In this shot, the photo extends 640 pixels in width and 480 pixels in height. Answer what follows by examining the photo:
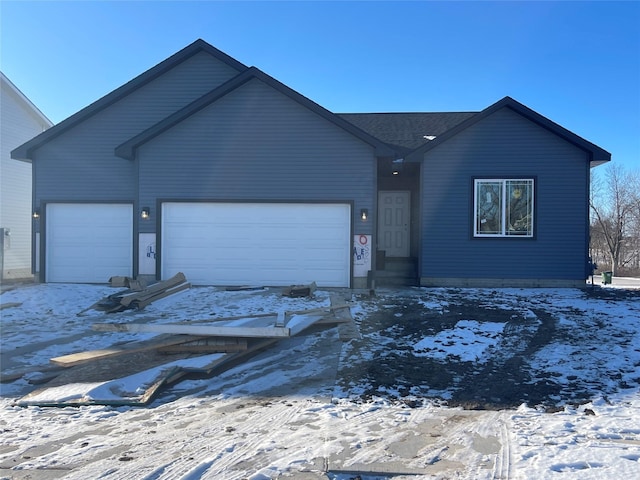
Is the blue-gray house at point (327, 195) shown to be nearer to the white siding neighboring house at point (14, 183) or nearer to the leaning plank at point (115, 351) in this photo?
the leaning plank at point (115, 351)

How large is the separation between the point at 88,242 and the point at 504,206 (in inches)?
453

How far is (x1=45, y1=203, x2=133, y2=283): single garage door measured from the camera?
39.6 ft

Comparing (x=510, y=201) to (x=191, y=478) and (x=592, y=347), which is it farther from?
(x=191, y=478)

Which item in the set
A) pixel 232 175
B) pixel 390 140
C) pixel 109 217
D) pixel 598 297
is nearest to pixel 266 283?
pixel 232 175

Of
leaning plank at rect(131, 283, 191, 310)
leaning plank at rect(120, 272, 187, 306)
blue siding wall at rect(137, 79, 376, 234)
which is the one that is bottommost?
leaning plank at rect(131, 283, 191, 310)

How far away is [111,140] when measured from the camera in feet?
41.4

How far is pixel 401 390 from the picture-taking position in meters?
4.55

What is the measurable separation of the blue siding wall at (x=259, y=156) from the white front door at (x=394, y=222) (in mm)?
3121

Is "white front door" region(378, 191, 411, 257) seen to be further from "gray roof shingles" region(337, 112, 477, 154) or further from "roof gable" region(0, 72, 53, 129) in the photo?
"roof gable" region(0, 72, 53, 129)

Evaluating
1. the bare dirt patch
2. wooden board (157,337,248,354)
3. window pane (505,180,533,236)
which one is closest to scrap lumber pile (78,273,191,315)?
wooden board (157,337,248,354)

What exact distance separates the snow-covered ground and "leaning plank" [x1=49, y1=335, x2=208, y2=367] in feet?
0.93

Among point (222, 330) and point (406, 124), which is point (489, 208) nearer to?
point (406, 124)

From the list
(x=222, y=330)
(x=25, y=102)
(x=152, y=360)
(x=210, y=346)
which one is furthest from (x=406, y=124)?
(x=25, y=102)

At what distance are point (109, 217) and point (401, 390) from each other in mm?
10430
